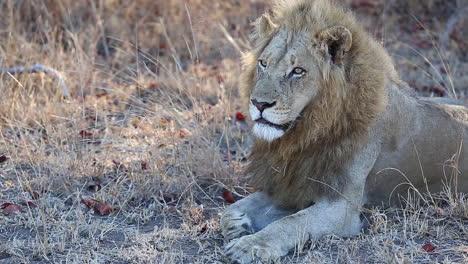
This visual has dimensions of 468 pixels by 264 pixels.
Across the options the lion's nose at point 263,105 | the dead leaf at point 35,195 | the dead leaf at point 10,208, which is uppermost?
the lion's nose at point 263,105

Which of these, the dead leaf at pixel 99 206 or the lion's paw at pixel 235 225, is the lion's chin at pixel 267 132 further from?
the dead leaf at pixel 99 206

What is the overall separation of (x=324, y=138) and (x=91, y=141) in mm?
2312

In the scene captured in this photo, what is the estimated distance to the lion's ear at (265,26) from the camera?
16.6 ft

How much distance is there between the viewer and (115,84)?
8.48m

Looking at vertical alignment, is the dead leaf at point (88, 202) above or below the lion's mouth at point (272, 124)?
below

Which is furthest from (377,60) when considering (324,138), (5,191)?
(5,191)

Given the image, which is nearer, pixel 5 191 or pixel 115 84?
pixel 5 191

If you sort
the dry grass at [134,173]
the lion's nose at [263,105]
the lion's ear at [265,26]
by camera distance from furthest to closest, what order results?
the lion's ear at [265,26] < the dry grass at [134,173] < the lion's nose at [263,105]

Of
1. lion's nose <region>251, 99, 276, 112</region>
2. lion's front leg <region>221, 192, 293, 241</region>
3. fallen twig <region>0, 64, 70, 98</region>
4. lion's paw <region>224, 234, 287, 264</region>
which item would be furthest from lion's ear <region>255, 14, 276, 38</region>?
fallen twig <region>0, 64, 70, 98</region>

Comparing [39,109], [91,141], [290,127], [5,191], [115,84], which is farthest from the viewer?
[115,84]

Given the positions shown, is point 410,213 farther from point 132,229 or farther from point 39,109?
point 39,109

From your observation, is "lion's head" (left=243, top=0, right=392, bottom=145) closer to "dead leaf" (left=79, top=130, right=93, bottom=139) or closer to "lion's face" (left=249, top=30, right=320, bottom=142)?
"lion's face" (left=249, top=30, right=320, bottom=142)

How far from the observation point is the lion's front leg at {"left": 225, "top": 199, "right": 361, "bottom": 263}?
4.43m

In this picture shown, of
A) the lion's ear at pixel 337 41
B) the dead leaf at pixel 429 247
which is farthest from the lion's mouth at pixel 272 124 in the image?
the dead leaf at pixel 429 247
